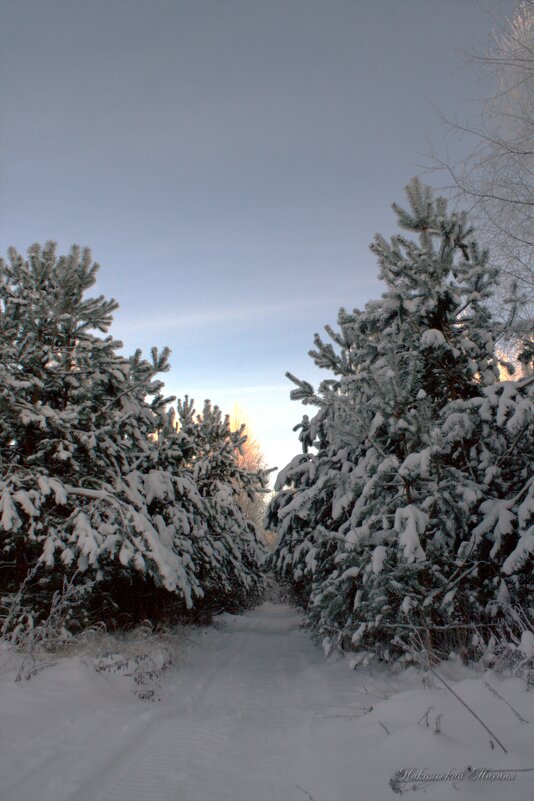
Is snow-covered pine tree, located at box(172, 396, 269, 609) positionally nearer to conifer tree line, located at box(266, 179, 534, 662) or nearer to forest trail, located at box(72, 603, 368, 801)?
forest trail, located at box(72, 603, 368, 801)

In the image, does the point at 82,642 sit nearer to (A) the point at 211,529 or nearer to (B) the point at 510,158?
(A) the point at 211,529

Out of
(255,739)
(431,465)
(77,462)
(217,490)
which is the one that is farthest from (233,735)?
(217,490)

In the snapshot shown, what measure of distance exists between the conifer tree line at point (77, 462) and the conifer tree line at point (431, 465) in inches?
118

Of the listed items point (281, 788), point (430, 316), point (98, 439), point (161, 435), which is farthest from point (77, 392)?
point (281, 788)

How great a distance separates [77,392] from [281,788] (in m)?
6.73

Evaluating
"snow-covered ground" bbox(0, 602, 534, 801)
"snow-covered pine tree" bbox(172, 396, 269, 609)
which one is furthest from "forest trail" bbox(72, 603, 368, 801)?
"snow-covered pine tree" bbox(172, 396, 269, 609)

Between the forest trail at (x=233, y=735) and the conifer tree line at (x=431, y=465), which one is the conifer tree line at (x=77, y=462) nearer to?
the forest trail at (x=233, y=735)

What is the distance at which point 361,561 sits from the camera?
20.7 ft

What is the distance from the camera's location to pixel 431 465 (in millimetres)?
5938

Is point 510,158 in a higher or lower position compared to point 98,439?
higher

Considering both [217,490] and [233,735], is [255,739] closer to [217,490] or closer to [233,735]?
[233,735]

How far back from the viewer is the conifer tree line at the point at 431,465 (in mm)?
5602

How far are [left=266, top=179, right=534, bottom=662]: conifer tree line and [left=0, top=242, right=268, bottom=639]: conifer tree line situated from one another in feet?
9.85

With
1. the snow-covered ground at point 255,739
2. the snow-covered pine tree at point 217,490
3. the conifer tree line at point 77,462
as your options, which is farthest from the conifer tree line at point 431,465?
the snow-covered pine tree at point 217,490
